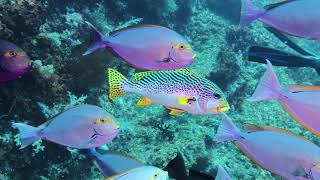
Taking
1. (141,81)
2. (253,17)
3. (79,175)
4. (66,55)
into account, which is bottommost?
(79,175)

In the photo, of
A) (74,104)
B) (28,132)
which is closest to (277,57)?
(74,104)

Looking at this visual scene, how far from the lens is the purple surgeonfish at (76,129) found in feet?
8.69

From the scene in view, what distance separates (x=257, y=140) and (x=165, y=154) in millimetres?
2393

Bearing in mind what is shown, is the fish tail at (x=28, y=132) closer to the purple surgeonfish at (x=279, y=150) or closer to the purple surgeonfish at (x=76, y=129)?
the purple surgeonfish at (x=76, y=129)

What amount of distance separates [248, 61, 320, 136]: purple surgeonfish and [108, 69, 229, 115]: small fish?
0.32 meters

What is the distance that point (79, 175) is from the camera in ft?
14.8

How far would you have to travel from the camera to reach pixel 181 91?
2.53 metres

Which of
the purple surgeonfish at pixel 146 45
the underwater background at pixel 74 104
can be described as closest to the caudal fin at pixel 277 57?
the underwater background at pixel 74 104

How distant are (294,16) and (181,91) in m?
1.04

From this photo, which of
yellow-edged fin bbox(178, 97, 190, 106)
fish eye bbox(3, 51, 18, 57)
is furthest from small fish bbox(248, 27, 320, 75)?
fish eye bbox(3, 51, 18, 57)

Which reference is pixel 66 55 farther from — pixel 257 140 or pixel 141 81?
pixel 257 140

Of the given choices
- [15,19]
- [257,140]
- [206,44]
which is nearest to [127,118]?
[15,19]

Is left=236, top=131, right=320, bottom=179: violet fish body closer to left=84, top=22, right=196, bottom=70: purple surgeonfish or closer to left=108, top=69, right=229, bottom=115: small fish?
left=108, top=69, right=229, bottom=115: small fish

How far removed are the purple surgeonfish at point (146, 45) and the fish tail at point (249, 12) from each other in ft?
1.82
